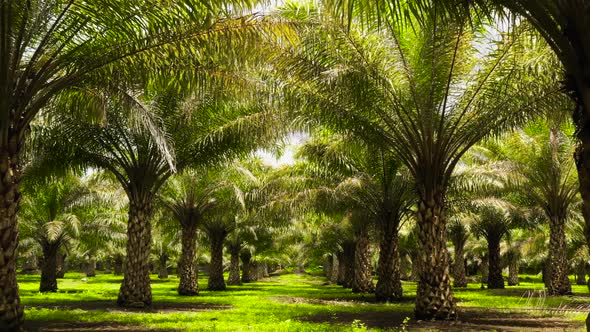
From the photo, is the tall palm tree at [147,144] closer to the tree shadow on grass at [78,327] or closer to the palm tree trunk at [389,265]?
the tree shadow on grass at [78,327]

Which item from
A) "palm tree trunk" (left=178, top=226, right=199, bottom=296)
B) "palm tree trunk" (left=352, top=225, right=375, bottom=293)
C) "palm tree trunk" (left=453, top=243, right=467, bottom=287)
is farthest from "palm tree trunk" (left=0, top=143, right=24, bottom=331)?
"palm tree trunk" (left=453, top=243, right=467, bottom=287)

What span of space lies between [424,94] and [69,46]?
8.04 meters

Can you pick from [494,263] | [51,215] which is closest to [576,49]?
[51,215]

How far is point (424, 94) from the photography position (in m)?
12.3

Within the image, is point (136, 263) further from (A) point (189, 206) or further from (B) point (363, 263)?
(B) point (363, 263)

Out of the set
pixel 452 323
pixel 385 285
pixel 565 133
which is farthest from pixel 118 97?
pixel 565 133

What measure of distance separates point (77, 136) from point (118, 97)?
365 centimetres

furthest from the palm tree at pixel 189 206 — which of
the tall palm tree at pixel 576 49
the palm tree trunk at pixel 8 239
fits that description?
the tall palm tree at pixel 576 49

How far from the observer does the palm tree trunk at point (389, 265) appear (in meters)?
18.6

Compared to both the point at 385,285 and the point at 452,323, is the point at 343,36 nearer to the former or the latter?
the point at 452,323

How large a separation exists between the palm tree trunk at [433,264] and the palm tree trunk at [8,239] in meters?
8.78

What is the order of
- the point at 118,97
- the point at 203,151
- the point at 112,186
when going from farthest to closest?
the point at 112,186, the point at 203,151, the point at 118,97

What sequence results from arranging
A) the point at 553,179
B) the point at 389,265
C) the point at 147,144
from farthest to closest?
the point at 553,179 < the point at 389,265 < the point at 147,144

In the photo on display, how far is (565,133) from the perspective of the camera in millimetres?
20031
